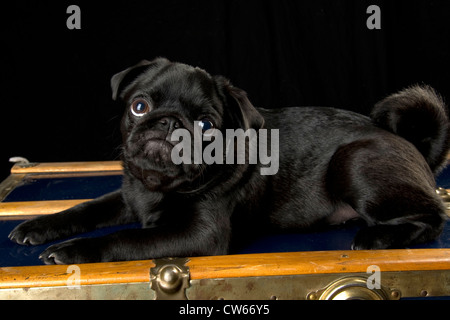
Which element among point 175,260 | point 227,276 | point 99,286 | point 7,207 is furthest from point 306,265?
point 7,207

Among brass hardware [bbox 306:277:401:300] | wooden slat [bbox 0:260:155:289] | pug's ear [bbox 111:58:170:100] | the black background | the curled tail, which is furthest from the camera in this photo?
the black background

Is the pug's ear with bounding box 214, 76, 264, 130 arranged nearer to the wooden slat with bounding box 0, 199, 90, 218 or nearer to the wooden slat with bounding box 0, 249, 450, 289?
the wooden slat with bounding box 0, 249, 450, 289

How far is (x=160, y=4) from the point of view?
3309 millimetres

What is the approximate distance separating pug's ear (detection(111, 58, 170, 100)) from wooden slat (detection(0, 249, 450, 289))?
636 millimetres

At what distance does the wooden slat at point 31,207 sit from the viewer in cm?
225

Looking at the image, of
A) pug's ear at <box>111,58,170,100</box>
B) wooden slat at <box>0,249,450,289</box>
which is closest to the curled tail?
wooden slat at <box>0,249,450,289</box>

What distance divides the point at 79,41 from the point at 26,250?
1808 mm

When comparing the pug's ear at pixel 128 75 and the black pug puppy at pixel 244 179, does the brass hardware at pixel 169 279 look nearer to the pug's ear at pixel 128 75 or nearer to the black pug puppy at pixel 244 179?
the black pug puppy at pixel 244 179

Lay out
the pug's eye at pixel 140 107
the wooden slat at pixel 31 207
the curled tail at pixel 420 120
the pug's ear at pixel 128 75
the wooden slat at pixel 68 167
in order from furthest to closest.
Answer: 1. the wooden slat at pixel 68 167
2. the wooden slat at pixel 31 207
3. the curled tail at pixel 420 120
4. the pug's ear at pixel 128 75
5. the pug's eye at pixel 140 107

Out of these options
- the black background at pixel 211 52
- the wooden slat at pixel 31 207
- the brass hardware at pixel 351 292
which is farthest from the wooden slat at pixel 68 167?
the brass hardware at pixel 351 292

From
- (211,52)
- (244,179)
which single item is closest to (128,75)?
(244,179)

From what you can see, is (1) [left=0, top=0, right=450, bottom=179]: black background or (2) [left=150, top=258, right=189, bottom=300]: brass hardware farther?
(1) [left=0, top=0, right=450, bottom=179]: black background

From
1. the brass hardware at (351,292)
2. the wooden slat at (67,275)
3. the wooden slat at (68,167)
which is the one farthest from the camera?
the wooden slat at (68,167)

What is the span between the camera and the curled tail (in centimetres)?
214
